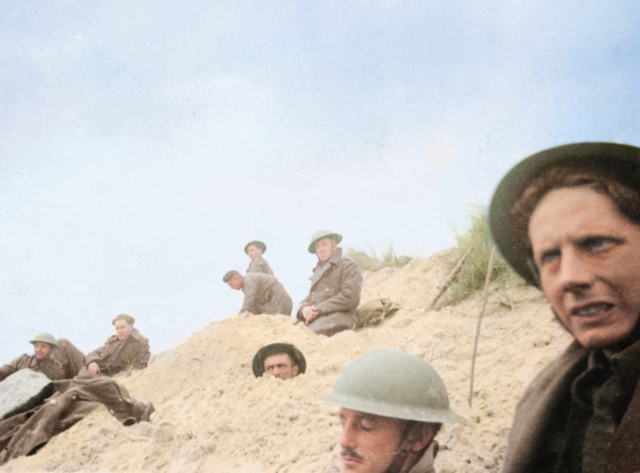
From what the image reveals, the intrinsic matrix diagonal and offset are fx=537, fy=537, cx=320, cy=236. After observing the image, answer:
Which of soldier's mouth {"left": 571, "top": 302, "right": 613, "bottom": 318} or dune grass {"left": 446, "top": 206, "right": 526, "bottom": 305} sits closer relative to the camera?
soldier's mouth {"left": 571, "top": 302, "right": 613, "bottom": 318}

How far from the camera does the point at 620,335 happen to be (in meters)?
2.19

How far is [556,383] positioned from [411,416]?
64 centimetres

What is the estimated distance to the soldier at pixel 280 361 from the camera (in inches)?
155

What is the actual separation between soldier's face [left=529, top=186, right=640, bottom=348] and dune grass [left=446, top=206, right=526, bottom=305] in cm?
136

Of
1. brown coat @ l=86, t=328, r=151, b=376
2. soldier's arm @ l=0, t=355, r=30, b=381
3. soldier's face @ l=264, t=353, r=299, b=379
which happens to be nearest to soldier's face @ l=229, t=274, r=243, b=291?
brown coat @ l=86, t=328, r=151, b=376

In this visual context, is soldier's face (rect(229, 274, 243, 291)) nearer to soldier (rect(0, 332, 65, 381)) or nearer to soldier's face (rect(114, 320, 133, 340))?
soldier's face (rect(114, 320, 133, 340))

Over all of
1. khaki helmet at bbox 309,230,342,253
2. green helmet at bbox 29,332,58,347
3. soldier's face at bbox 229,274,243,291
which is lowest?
green helmet at bbox 29,332,58,347

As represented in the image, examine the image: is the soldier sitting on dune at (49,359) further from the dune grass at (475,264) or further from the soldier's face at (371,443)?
the soldier's face at (371,443)

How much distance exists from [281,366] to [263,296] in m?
2.59

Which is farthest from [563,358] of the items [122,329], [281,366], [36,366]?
[36,366]

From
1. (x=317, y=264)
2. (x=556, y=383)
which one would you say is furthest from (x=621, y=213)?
(x=317, y=264)

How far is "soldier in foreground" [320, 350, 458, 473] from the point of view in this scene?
7.98ft

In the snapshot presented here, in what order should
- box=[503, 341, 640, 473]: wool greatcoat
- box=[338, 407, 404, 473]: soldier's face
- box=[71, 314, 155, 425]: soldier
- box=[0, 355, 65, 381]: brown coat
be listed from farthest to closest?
box=[0, 355, 65, 381]: brown coat → box=[71, 314, 155, 425]: soldier → box=[338, 407, 404, 473]: soldier's face → box=[503, 341, 640, 473]: wool greatcoat

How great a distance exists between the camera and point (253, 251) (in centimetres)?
712
